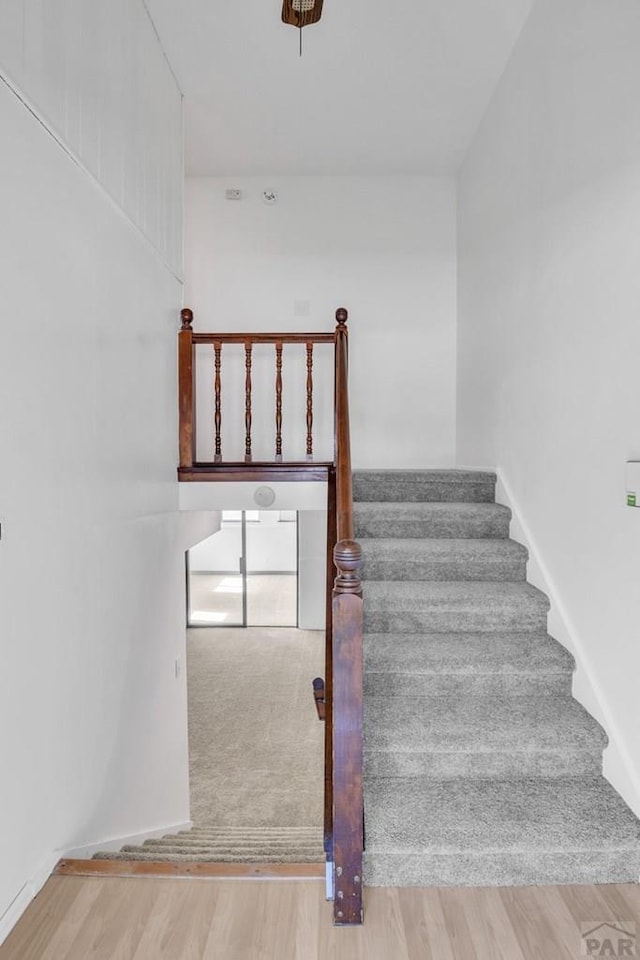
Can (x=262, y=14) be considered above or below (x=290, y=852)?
above

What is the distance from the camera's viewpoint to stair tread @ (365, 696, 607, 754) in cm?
229

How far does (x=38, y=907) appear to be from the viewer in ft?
6.05

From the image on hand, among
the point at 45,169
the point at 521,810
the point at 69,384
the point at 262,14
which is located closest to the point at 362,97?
the point at 262,14

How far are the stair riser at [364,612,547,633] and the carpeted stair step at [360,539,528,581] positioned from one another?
0.32 meters

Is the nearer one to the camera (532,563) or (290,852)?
(290,852)

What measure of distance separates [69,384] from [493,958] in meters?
2.14

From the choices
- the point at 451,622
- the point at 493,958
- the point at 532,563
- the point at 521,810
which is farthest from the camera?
the point at 532,563

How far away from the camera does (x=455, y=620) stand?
288 cm

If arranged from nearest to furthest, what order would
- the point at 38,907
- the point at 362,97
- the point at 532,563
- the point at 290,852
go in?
the point at 38,907
the point at 290,852
the point at 532,563
the point at 362,97

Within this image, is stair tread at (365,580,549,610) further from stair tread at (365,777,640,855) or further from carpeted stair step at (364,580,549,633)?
stair tread at (365,777,640,855)

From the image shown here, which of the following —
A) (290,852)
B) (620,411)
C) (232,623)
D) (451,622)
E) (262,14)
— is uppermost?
(262,14)

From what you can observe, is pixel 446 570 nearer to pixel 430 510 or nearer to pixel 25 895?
pixel 430 510

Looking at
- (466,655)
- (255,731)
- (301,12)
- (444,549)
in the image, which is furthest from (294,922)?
(255,731)

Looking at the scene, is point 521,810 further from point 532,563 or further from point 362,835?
point 532,563
